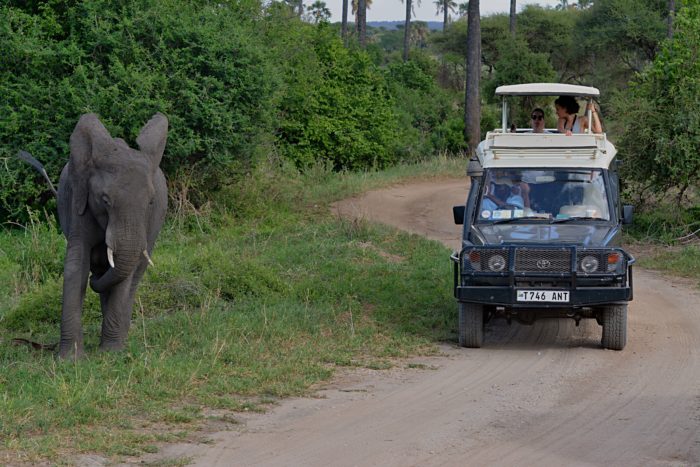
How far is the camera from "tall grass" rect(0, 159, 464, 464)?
7988mm

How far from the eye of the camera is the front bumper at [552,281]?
1038 cm

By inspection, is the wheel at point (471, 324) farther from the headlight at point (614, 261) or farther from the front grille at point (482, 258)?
the headlight at point (614, 261)

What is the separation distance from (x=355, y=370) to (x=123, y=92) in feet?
31.6

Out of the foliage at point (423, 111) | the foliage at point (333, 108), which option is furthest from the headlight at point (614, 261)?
the foliage at point (423, 111)

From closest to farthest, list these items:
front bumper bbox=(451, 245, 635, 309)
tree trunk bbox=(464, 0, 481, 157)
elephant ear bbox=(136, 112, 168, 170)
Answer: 1. elephant ear bbox=(136, 112, 168, 170)
2. front bumper bbox=(451, 245, 635, 309)
3. tree trunk bbox=(464, 0, 481, 157)

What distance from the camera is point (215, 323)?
11281 mm

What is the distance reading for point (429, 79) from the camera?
138ft

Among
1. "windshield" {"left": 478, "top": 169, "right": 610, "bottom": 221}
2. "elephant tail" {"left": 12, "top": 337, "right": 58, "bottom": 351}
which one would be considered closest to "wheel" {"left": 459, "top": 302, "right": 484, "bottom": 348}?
"windshield" {"left": 478, "top": 169, "right": 610, "bottom": 221}

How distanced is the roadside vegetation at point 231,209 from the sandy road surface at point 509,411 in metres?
0.53

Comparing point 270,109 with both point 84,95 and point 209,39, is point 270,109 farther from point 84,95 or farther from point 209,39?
point 84,95

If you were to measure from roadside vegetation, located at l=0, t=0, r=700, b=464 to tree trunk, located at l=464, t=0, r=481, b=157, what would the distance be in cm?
220

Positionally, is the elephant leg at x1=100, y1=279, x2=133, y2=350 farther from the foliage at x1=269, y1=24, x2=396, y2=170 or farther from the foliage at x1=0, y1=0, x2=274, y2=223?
the foliage at x1=269, y1=24, x2=396, y2=170

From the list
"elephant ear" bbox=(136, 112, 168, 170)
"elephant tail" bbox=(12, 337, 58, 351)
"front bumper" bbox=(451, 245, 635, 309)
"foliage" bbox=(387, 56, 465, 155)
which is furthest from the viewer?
"foliage" bbox=(387, 56, 465, 155)

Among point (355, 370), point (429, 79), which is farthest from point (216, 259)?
point (429, 79)
